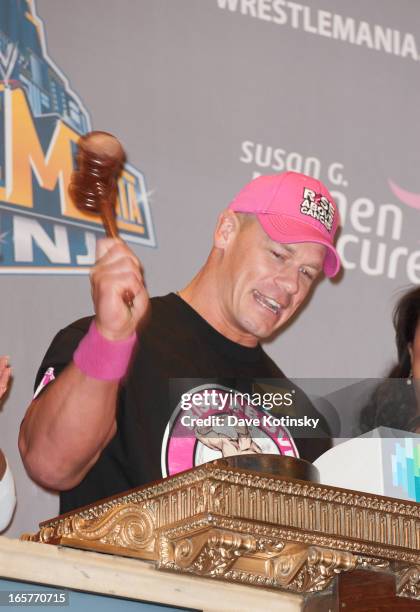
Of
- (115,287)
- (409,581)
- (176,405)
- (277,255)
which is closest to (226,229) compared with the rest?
(277,255)

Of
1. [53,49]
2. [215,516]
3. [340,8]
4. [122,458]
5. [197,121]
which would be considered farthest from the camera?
[340,8]

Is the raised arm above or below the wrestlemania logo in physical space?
below

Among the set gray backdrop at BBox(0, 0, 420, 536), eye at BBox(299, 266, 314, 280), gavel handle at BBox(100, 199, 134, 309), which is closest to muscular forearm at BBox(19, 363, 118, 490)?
gavel handle at BBox(100, 199, 134, 309)

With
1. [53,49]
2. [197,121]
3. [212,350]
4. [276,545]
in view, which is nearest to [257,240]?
[212,350]

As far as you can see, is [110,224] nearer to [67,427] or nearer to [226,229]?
[67,427]

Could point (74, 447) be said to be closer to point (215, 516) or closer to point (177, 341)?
point (177, 341)

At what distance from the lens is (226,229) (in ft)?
6.04

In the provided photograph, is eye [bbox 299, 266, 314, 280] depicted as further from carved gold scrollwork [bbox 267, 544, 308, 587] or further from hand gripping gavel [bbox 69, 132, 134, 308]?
carved gold scrollwork [bbox 267, 544, 308, 587]

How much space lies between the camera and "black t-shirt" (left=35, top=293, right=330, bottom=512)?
1.01 metres

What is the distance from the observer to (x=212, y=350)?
1730 millimetres

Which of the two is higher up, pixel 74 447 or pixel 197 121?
pixel 197 121

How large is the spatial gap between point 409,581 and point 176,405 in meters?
0.32

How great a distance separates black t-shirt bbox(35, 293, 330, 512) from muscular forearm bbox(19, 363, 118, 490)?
1.6 inches

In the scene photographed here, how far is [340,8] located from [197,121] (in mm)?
447
